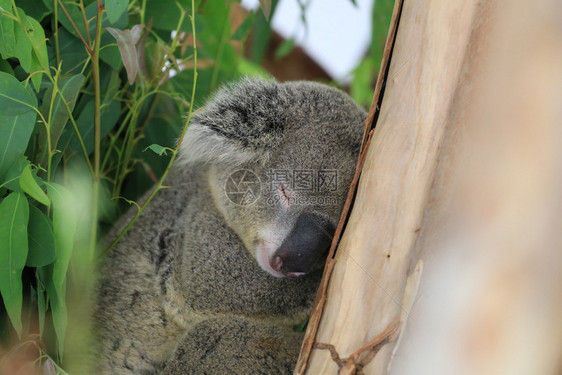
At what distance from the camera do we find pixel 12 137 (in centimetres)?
184

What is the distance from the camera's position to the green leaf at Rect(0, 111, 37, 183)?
1825mm

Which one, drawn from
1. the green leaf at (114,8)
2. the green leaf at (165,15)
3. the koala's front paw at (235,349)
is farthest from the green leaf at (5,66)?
the koala's front paw at (235,349)

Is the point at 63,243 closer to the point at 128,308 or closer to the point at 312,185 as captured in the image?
the point at 128,308

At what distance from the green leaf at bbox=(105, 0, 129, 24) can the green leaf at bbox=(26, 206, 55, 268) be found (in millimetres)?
636

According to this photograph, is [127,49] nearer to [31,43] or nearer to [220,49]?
[31,43]

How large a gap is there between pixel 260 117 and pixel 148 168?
0.90 meters

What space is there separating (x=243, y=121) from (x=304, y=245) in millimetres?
573

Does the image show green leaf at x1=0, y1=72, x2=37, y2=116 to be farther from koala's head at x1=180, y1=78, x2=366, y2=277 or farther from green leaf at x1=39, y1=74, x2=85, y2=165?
koala's head at x1=180, y1=78, x2=366, y2=277

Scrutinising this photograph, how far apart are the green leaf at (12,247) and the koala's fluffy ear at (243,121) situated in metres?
0.77

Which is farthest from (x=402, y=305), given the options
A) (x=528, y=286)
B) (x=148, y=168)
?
(x=148, y=168)

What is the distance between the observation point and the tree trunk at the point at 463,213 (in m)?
1.51

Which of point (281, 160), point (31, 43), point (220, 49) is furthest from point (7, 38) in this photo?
point (220, 49)

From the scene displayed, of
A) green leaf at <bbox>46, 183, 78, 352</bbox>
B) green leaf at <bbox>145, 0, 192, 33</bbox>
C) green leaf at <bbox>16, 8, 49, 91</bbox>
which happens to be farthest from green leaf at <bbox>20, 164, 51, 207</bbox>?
green leaf at <bbox>145, 0, 192, 33</bbox>

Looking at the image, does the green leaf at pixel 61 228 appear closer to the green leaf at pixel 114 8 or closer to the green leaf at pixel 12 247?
the green leaf at pixel 12 247
